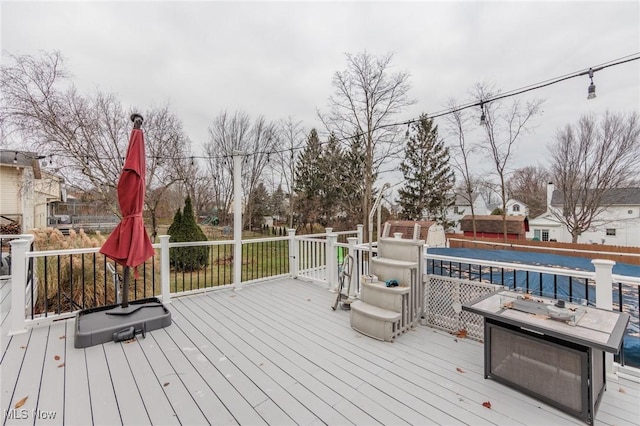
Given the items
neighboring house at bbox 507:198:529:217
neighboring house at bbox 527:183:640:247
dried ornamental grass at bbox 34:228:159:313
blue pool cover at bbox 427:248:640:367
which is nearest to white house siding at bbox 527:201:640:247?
neighboring house at bbox 527:183:640:247

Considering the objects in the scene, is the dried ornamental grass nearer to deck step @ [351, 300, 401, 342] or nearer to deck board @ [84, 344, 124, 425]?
deck board @ [84, 344, 124, 425]

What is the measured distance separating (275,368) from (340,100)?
1256 cm

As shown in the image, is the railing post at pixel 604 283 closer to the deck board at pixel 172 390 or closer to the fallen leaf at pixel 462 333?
the fallen leaf at pixel 462 333

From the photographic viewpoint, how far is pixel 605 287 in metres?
2.37

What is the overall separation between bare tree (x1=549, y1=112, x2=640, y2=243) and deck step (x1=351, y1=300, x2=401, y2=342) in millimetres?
18274

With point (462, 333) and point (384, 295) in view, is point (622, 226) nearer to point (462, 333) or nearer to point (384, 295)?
point (462, 333)

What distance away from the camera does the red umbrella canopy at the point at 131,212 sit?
302cm

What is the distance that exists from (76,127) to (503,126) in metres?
19.5

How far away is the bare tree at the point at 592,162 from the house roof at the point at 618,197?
0.23ft

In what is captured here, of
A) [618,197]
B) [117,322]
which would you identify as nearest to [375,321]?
[117,322]

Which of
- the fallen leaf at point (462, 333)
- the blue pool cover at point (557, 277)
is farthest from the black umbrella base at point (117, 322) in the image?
the blue pool cover at point (557, 277)

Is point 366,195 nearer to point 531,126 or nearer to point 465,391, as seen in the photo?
point 531,126

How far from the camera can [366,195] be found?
13828 millimetres

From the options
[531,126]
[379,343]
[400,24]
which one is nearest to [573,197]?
[531,126]
